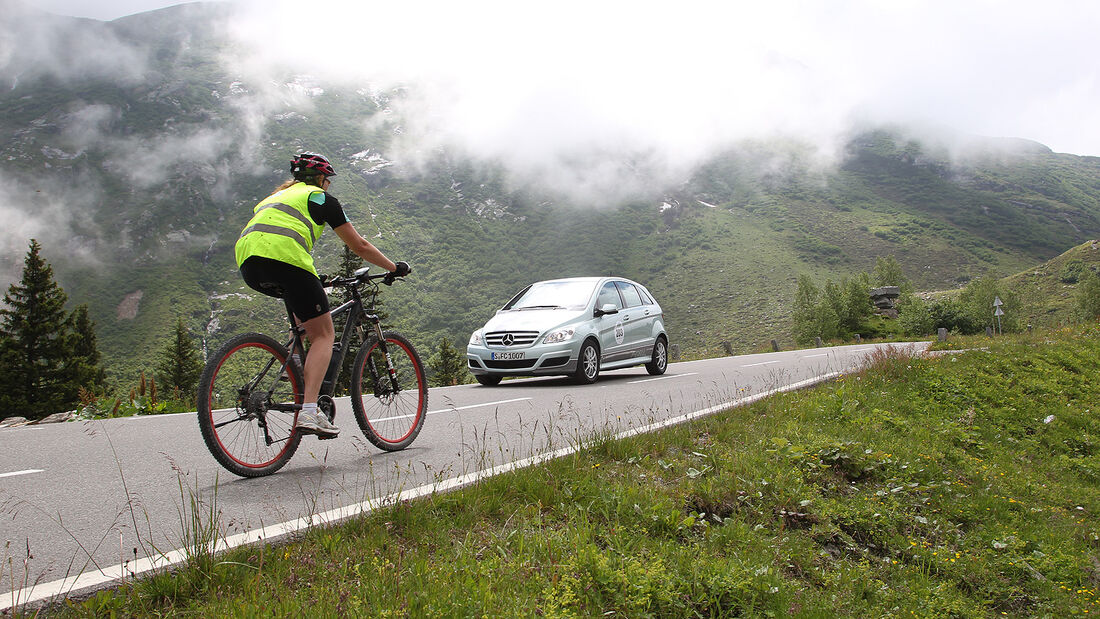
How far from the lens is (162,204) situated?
18988 centimetres

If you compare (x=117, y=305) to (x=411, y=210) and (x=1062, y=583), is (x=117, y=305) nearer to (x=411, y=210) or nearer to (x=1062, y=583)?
(x=411, y=210)

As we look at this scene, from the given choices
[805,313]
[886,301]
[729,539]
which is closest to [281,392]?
[729,539]

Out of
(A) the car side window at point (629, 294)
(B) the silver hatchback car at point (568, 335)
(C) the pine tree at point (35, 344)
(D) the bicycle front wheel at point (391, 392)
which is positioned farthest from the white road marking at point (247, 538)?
(C) the pine tree at point (35, 344)

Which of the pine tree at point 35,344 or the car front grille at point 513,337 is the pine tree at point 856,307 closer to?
the car front grille at point 513,337

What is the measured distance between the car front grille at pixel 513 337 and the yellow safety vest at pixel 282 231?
6302mm

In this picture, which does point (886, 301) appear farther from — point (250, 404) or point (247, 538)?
point (247, 538)

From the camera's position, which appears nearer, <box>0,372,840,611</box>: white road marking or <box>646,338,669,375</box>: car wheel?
<box>0,372,840,611</box>: white road marking

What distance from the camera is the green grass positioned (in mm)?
2398

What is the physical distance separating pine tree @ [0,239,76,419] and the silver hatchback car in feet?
122

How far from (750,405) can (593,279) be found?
224 inches

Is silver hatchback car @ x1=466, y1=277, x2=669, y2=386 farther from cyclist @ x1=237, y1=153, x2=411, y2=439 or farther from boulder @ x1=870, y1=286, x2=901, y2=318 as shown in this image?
boulder @ x1=870, y1=286, x2=901, y2=318

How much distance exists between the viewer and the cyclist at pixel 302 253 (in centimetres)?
403

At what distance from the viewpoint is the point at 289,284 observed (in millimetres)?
4156

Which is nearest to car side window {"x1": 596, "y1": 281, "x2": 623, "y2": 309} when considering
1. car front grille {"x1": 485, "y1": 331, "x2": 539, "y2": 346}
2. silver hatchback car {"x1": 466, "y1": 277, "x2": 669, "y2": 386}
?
silver hatchback car {"x1": 466, "y1": 277, "x2": 669, "y2": 386}
